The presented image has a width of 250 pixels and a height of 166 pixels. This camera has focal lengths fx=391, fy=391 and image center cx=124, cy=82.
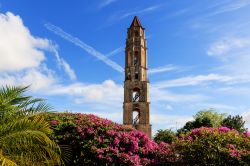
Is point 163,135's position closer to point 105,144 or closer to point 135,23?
point 135,23

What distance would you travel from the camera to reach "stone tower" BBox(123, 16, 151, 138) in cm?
4728

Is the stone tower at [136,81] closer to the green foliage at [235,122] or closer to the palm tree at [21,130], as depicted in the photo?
the green foliage at [235,122]

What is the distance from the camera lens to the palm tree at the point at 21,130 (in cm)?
849

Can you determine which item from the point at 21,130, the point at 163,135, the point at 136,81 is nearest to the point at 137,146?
the point at 21,130

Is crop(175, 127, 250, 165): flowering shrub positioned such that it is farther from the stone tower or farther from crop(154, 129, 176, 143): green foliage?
the stone tower

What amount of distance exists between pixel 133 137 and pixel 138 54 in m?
39.8

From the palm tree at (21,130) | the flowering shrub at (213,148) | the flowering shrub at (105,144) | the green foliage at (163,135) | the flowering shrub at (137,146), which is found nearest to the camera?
the palm tree at (21,130)

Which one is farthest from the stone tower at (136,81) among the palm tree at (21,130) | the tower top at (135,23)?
the palm tree at (21,130)

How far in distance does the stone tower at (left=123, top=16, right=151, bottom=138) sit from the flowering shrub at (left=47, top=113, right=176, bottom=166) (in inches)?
1294

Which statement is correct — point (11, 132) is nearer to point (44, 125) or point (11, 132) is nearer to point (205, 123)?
point (44, 125)

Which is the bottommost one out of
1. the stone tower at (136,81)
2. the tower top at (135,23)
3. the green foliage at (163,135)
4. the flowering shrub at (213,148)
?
the flowering shrub at (213,148)

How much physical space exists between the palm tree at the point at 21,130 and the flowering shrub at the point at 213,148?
4.20 metres

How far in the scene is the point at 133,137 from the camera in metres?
12.2

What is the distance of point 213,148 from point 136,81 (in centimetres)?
3831
